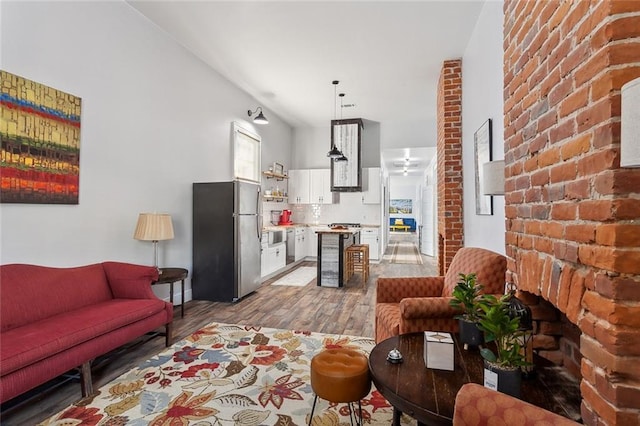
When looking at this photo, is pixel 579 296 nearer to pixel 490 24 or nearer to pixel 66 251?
pixel 490 24

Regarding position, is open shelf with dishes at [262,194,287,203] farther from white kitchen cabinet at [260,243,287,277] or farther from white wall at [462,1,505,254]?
white wall at [462,1,505,254]

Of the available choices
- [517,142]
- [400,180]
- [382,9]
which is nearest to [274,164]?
[382,9]

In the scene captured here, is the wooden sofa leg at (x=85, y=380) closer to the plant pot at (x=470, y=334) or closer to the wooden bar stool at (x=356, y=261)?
the plant pot at (x=470, y=334)

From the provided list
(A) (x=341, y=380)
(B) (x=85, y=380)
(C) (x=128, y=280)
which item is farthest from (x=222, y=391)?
(C) (x=128, y=280)

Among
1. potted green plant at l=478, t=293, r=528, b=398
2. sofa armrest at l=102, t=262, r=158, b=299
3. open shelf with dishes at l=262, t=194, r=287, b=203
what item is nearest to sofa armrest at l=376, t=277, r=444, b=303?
potted green plant at l=478, t=293, r=528, b=398

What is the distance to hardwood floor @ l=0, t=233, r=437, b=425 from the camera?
213cm

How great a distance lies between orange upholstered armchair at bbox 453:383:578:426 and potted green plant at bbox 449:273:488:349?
670 mm

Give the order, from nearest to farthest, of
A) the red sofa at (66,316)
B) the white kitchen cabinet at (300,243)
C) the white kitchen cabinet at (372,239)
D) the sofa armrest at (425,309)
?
1. the red sofa at (66,316)
2. the sofa armrest at (425,309)
3. the white kitchen cabinet at (300,243)
4. the white kitchen cabinet at (372,239)

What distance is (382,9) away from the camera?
346 cm

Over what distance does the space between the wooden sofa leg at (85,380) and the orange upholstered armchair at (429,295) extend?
2115 millimetres

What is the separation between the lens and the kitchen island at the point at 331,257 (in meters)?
5.38

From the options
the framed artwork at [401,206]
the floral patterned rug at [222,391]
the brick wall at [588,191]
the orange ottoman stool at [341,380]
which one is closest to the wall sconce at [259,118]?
the floral patterned rug at [222,391]

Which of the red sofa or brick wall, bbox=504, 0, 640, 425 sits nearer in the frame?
brick wall, bbox=504, 0, 640, 425

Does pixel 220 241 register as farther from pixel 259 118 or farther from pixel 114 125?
pixel 259 118
